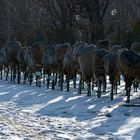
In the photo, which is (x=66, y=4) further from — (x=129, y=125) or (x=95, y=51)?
(x=129, y=125)

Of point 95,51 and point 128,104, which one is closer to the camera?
point 128,104

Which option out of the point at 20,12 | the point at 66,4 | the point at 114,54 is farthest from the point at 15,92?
the point at 20,12

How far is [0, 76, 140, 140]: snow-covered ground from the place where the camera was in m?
10.8

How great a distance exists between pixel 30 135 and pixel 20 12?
50201 millimetres

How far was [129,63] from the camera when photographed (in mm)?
15820

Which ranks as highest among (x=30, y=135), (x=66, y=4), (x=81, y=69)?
(x=66, y=4)

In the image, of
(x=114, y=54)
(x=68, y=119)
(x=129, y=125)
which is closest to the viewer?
(x=129, y=125)

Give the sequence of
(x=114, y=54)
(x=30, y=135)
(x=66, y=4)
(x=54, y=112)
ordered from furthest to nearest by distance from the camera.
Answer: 1. (x=66, y=4)
2. (x=114, y=54)
3. (x=54, y=112)
4. (x=30, y=135)

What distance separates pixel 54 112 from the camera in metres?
14.4

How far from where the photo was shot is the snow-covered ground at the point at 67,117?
427 inches

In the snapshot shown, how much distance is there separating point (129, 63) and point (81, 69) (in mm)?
3706

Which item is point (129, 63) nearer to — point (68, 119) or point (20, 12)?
point (68, 119)

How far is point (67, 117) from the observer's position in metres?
13.4

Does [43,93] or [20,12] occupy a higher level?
[20,12]
